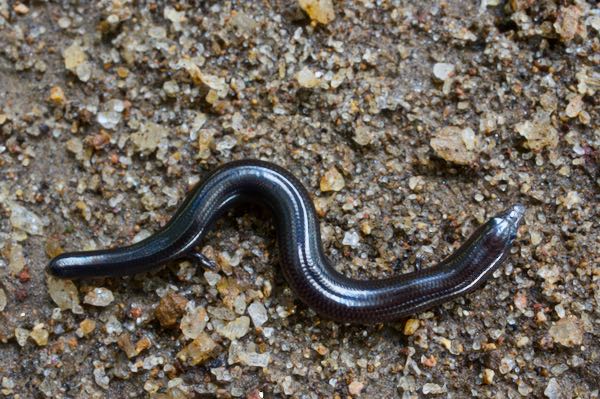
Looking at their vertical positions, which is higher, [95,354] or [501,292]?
[501,292]

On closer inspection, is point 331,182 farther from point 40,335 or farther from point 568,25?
point 40,335

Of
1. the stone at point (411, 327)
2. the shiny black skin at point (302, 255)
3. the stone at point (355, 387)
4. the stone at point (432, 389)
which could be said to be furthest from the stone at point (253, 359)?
the stone at point (432, 389)

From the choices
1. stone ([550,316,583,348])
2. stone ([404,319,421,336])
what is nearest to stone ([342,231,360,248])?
stone ([404,319,421,336])

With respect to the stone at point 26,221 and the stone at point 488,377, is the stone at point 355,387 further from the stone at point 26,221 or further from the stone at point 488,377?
the stone at point 26,221

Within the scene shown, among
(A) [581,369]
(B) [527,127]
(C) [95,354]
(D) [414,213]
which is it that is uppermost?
(B) [527,127]

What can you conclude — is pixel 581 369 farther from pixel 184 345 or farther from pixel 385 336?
pixel 184 345

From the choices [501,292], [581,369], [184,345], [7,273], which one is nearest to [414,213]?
[501,292]
